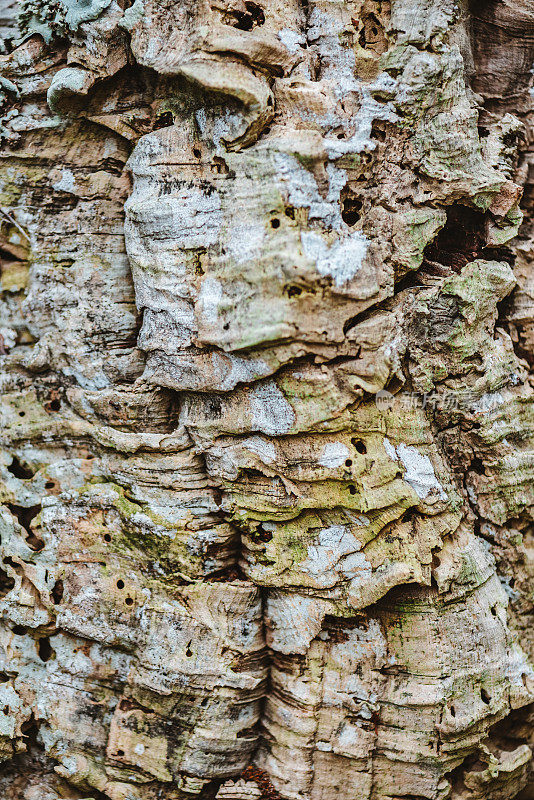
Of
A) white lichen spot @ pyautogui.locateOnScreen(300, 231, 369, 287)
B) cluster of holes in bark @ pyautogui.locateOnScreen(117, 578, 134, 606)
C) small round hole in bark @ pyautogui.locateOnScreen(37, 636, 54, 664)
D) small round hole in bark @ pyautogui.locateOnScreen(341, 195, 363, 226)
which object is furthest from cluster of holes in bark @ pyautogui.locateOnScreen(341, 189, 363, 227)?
small round hole in bark @ pyautogui.locateOnScreen(37, 636, 54, 664)

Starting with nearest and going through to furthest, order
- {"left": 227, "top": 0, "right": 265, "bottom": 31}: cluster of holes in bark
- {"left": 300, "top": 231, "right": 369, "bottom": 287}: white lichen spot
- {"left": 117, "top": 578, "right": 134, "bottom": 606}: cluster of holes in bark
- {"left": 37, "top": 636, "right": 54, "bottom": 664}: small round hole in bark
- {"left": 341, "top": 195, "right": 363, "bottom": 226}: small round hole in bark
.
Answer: {"left": 300, "top": 231, "right": 369, "bottom": 287}: white lichen spot → {"left": 227, "top": 0, "right": 265, "bottom": 31}: cluster of holes in bark → {"left": 341, "top": 195, "right": 363, "bottom": 226}: small round hole in bark → {"left": 117, "top": 578, "right": 134, "bottom": 606}: cluster of holes in bark → {"left": 37, "top": 636, "right": 54, "bottom": 664}: small round hole in bark

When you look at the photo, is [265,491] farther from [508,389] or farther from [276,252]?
[508,389]

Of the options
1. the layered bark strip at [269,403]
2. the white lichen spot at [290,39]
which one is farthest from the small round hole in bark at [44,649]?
the white lichen spot at [290,39]

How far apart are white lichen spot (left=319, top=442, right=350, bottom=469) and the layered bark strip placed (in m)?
0.01

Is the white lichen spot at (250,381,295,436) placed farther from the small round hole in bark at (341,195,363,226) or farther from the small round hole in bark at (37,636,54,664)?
the small round hole in bark at (37,636,54,664)

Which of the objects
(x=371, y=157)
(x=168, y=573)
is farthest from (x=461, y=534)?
(x=371, y=157)

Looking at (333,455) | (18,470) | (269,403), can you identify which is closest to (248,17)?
(269,403)

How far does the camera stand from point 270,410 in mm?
2496

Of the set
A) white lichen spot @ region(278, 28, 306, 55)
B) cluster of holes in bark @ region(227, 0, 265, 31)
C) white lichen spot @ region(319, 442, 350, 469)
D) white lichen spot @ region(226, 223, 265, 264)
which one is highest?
cluster of holes in bark @ region(227, 0, 265, 31)

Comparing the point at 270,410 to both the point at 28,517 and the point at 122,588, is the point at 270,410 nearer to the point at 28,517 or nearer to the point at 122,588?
the point at 122,588

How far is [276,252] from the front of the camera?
229 centimetres

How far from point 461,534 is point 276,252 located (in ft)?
4.84

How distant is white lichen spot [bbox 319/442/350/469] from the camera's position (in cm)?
247

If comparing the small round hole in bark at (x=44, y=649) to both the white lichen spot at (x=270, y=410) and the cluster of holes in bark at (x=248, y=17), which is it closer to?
the white lichen spot at (x=270, y=410)
